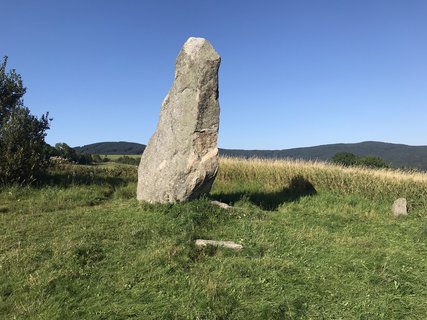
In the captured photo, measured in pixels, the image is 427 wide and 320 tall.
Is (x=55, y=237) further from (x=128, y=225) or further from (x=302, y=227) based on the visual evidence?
(x=302, y=227)

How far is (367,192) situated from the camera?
15.5m

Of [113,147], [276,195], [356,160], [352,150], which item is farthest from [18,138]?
[352,150]

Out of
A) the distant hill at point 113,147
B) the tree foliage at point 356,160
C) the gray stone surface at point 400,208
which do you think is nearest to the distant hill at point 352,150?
the distant hill at point 113,147

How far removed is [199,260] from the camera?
260 inches

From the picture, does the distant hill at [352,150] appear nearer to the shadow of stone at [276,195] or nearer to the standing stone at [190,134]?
the shadow of stone at [276,195]

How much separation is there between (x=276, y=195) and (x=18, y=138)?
9421 mm

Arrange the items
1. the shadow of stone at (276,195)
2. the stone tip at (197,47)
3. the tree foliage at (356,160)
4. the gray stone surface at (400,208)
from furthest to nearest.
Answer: the tree foliage at (356,160), the shadow of stone at (276,195), the gray stone surface at (400,208), the stone tip at (197,47)

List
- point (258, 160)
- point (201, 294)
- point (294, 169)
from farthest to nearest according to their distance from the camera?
point (258, 160)
point (294, 169)
point (201, 294)

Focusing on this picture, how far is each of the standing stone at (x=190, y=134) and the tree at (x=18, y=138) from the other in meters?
4.80

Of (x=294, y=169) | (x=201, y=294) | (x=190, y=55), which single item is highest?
(x=190, y=55)

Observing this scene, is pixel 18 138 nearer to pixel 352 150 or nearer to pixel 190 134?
pixel 190 134

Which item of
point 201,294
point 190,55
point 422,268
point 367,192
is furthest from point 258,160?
point 201,294

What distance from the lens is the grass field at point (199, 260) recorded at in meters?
5.03

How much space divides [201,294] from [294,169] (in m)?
13.5
